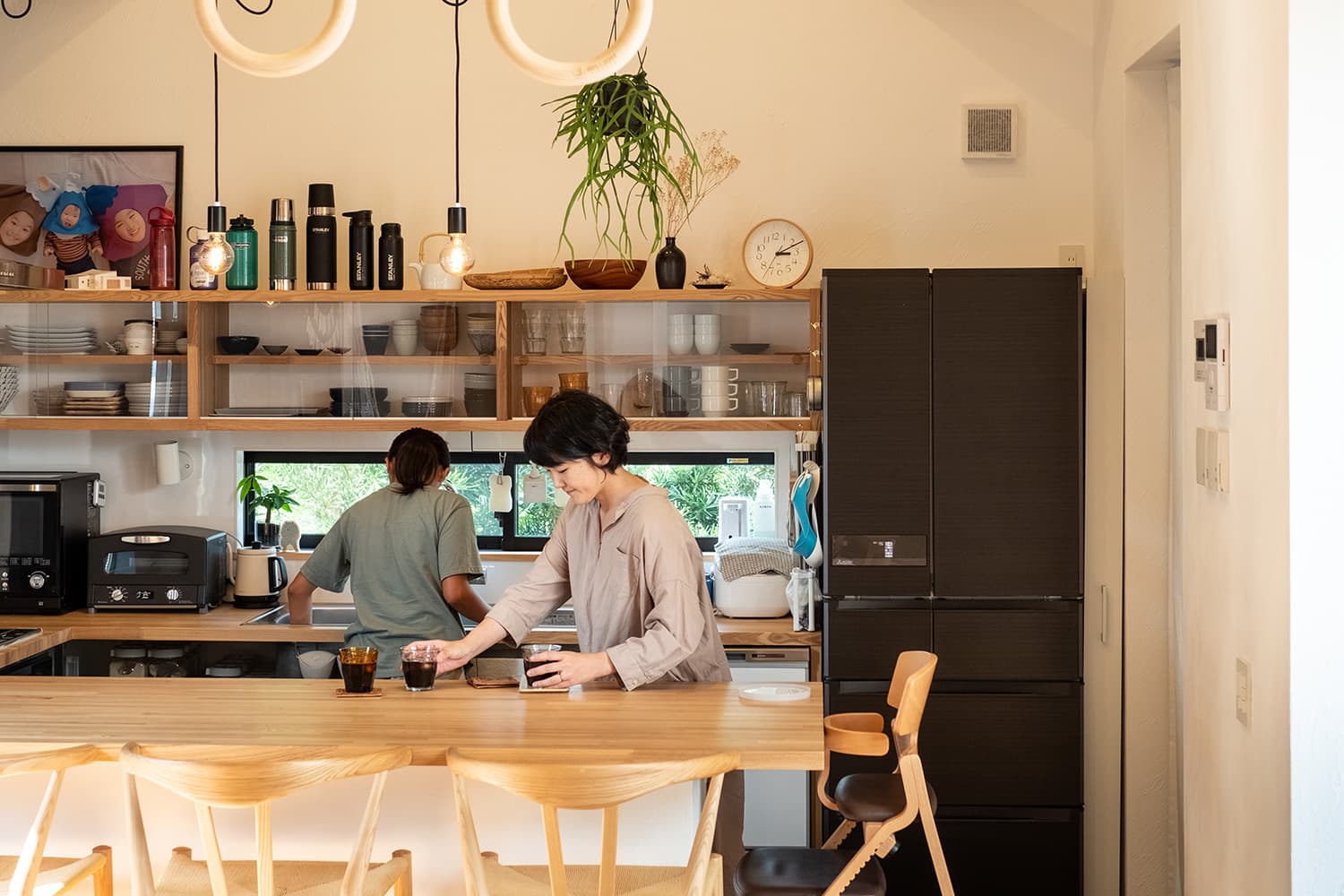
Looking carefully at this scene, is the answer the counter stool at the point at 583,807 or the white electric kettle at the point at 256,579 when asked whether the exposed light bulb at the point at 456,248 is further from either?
the counter stool at the point at 583,807

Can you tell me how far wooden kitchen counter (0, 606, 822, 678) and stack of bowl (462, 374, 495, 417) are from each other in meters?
0.78

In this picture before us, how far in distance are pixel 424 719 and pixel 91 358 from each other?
2.61 meters

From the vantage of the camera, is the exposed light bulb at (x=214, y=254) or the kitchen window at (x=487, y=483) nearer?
the exposed light bulb at (x=214, y=254)

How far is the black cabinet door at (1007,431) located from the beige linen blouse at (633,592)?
1.22 m

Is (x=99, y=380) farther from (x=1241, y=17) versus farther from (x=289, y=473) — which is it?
(x=1241, y=17)

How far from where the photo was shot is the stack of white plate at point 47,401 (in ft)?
14.9

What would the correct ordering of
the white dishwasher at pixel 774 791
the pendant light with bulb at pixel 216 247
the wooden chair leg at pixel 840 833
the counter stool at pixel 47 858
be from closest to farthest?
1. the counter stool at pixel 47 858
2. the wooden chair leg at pixel 840 833
3. the pendant light with bulb at pixel 216 247
4. the white dishwasher at pixel 774 791

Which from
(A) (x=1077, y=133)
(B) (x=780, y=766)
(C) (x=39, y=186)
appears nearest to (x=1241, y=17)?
(B) (x=780, y=766)

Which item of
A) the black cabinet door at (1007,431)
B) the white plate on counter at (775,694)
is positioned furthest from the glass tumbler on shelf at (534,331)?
the white plate on counter at (775,694)

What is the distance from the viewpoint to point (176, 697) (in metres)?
2.79

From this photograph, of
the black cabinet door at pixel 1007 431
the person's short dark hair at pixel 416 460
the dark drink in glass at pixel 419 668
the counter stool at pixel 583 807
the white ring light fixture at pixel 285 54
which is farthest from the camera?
the black cabinet door at pixel 1007 431

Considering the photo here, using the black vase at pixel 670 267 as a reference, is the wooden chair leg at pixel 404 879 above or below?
below

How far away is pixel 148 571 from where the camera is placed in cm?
451

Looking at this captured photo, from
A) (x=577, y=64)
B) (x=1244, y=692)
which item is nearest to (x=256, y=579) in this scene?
(x=577, y=64)
